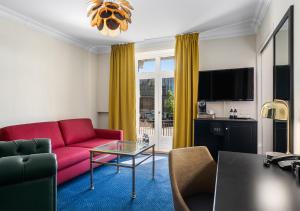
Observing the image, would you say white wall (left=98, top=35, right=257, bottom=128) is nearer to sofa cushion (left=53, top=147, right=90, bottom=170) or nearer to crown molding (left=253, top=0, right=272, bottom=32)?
crown molding (left=253, top=0, right=272, bottom=32)

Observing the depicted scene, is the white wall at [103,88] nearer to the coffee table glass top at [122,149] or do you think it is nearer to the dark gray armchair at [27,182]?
the coffee table glass top at [122,149]

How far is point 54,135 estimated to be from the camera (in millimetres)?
3379

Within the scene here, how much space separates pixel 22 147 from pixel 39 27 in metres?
2.42

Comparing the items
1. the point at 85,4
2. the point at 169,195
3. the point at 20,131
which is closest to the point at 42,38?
the point at 85,4

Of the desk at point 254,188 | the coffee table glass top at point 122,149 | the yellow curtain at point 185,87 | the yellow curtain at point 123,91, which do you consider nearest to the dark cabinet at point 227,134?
the yellow curtain at point 185,87

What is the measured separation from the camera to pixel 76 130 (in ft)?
12.6

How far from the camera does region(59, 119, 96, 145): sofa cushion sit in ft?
12.0

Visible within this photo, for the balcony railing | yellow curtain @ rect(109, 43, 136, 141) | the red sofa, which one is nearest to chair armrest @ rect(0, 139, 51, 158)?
the red sofa

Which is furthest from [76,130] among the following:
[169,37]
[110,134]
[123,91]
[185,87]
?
[169,37]

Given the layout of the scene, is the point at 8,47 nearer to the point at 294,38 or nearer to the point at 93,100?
the point at 93,100

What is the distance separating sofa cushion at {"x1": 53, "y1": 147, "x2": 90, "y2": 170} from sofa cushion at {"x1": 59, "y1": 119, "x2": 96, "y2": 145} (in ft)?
1.51

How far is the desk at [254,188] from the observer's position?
0.80 metres

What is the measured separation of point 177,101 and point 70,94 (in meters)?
2.31

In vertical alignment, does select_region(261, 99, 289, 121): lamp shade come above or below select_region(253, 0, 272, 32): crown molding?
below
